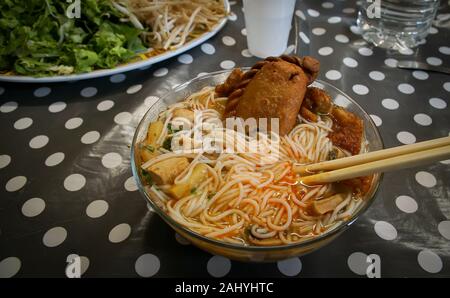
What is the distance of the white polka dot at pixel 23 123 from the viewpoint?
1770 millimetres

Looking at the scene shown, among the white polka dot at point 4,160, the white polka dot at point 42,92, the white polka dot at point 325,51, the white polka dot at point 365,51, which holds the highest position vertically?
the white polka dot at point 42,92

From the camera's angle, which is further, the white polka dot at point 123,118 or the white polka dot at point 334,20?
the white polka dot at point 334,20

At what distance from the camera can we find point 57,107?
6.20ft

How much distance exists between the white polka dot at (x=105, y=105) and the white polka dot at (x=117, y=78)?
19 centimetres

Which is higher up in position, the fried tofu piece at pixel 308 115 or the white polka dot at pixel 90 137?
the fried tofu piece at pixel 308 115

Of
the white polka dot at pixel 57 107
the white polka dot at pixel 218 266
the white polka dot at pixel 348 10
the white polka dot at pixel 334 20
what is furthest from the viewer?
the white polka dot at pixel 348 10

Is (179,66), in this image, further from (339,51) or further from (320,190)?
(320,190)

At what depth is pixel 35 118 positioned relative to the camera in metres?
1.82

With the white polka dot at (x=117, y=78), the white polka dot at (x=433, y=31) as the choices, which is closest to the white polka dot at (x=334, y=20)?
the white polka dot at (x=433, y=31)

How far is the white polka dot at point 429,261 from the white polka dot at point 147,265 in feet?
2.97

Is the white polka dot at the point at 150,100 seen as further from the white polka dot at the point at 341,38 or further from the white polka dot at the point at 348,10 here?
the white polka dot at the point at 348,10

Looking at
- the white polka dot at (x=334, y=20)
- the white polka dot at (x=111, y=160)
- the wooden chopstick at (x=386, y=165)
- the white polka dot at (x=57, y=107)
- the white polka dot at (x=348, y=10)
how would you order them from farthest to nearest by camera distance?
the white polka dot at (x=348, y=10)
the white polka dot at (x=334, y=20)
the white polka dot at (x=57, y=107)
the white polka dot at (x=111, y=160)
the wooden chopstick at (x=386, y=165)

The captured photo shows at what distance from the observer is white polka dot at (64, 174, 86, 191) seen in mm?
1470

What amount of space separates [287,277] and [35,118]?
1.46 meters
